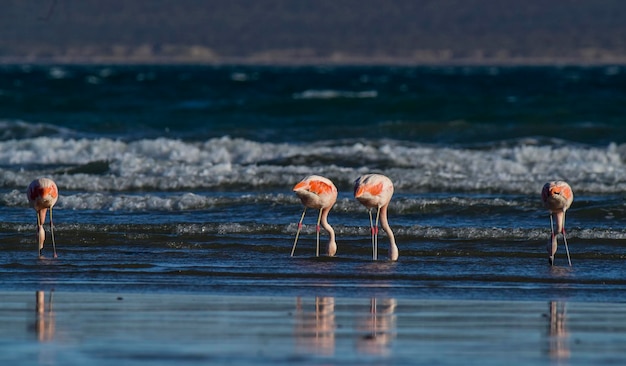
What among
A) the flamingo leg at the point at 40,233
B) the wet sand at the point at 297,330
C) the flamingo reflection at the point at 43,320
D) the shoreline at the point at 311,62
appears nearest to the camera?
the wet sand at the point at 297,330

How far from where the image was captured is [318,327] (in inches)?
326

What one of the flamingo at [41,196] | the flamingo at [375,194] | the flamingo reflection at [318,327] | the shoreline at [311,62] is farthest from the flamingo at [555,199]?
the shoreline at [311,62]

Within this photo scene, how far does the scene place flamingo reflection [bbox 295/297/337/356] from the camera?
7.63 meters

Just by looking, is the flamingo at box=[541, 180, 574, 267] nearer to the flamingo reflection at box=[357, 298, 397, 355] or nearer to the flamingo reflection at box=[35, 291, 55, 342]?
the flamingo reflection at box=[357, 298, 397, 355]

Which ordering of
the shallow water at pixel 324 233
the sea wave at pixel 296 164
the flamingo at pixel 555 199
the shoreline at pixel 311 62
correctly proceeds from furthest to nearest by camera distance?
the shoreline at pixel 311 62 < the sea wave at pixel 296 164 < the flamingo at pixel 555 199 < the shallow water at pixel 324 233

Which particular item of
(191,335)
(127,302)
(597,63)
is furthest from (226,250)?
(597,63)

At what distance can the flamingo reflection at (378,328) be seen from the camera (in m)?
7.58

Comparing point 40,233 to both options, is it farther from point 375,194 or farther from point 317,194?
point 375,194

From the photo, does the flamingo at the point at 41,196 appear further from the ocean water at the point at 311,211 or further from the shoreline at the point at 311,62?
the shoreline at the point at 311,62

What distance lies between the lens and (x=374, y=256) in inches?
465

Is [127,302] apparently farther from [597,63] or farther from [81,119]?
[597,63]

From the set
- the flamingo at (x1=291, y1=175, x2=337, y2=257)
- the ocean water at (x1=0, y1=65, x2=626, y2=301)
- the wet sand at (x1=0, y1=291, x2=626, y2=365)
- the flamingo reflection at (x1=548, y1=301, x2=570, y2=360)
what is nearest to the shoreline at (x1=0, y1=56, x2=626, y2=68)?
the ocean water at (x1=0, y1=65, x2=626, y2=301)

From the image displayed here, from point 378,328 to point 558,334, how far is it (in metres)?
1.13

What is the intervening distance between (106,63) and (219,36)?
1087 cm
